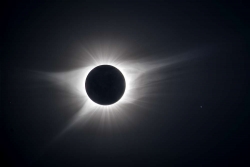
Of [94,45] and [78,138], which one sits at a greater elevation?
[94,45]

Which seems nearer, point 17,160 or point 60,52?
point 60,52

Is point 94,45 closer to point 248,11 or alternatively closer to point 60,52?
point 60,52

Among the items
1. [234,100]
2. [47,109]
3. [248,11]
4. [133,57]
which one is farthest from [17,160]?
[248,11]

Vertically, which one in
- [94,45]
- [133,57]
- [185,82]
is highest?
[94,45]

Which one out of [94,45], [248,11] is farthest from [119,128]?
[248,11]

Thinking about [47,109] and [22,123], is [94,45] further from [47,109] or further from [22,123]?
[22,123]

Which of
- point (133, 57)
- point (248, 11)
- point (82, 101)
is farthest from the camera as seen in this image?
point (82, 101)

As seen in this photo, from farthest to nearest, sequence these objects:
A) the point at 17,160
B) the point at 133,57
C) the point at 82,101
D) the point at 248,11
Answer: the point at 17,160 < the point at 82,101 < the point at 133,57 < the point at 248,11
